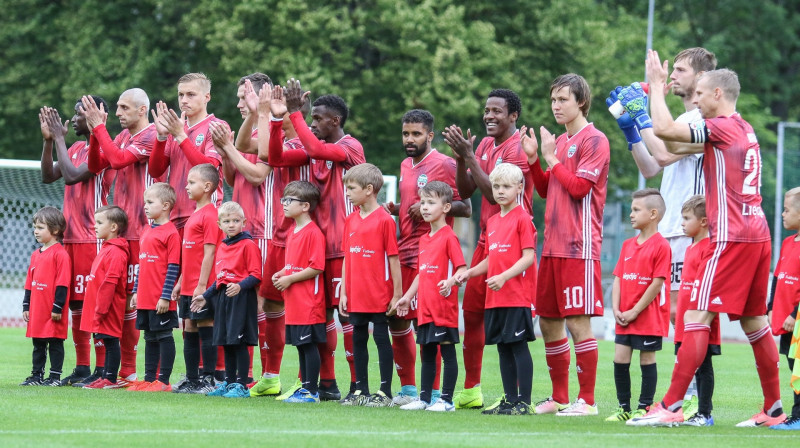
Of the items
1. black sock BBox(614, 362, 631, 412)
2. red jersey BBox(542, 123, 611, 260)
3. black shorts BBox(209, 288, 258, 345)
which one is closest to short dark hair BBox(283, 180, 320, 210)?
black shorts BBox(209, 288, 258, 345)

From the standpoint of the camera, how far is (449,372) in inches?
363

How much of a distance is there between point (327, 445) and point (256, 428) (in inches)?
34.2

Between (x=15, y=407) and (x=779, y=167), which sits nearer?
(x=15, y=407)

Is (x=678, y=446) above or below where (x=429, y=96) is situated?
below

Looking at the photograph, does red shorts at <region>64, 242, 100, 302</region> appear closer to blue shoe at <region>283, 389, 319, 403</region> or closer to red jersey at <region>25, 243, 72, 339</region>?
red jersey at <region>25, 243, 72, 339</region>

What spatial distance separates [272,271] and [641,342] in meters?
3.30

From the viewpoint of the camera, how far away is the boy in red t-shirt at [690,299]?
853 cm

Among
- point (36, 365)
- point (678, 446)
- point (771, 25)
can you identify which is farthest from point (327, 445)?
point (771, 25)

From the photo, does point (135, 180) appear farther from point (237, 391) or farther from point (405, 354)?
point (405, 354)

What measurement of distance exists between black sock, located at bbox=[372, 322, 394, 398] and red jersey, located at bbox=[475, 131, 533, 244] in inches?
42.7

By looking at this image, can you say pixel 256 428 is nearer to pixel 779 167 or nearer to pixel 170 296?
pixel 170 296

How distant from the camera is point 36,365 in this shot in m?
10.9

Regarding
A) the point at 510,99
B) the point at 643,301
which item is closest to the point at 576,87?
the point at 510,99

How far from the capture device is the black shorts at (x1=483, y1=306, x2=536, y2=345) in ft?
29.0
